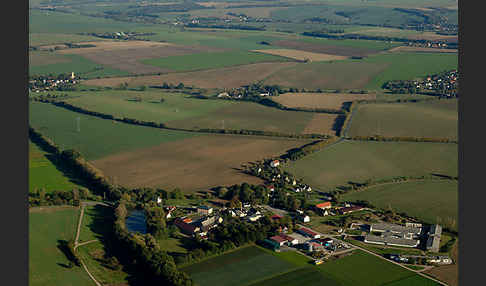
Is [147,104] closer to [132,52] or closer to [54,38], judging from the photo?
[132,52]

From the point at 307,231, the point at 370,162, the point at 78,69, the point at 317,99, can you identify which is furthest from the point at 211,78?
the point at 307,231

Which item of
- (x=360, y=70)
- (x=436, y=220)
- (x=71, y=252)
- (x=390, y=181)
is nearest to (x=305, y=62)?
(x=360, y=70)

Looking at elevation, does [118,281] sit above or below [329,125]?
below

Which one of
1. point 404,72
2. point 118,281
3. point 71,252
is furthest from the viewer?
point 404,72

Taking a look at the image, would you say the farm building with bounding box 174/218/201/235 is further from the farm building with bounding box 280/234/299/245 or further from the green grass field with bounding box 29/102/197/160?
the green grass field with bounding box 29/102/197/160

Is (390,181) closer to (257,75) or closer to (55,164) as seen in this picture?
(55,164)

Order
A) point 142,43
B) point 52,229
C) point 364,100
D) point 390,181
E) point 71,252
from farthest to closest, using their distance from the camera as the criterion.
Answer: point 142,43 → point 364,100 → point 390,181 → point 52,229 → point 71,252

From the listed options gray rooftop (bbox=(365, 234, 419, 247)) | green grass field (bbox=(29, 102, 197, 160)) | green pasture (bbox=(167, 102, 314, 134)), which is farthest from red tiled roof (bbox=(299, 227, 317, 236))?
green pasture (bbox=(167, 102, 314, 134))
